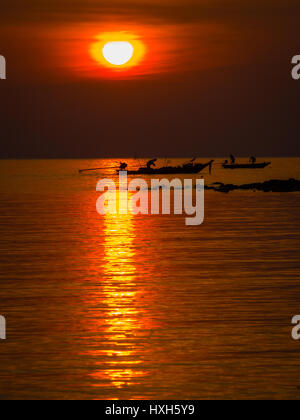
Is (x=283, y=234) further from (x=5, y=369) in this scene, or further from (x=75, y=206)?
(x=75, y=206)

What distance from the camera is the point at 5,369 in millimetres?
12016

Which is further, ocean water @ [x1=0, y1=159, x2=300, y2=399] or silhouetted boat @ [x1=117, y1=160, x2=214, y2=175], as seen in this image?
silhouetted boat @ [x1=117, y1=160, x2=214, y2=175]

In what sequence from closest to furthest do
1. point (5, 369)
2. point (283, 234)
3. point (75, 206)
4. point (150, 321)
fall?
point (5, 369) < point (150, 321) < point (283, 234) < point (75, 206)

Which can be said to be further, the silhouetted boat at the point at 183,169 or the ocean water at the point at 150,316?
the silhouetted boat at the point at 183,169

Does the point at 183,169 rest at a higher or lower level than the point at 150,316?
higher

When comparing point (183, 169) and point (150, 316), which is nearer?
point (150, 316)

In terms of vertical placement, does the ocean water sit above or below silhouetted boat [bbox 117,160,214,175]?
below

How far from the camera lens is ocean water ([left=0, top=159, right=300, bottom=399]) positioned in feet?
37.4

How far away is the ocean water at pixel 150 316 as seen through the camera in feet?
37.4

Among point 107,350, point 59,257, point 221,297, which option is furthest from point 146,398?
point 59,257

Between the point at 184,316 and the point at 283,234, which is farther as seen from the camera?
the point at 283,234

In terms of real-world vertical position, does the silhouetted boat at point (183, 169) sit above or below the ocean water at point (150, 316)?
above

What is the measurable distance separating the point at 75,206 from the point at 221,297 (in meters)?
36.2

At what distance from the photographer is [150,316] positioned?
15.4 meters
